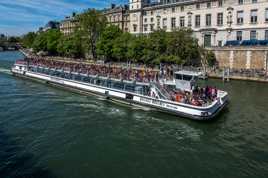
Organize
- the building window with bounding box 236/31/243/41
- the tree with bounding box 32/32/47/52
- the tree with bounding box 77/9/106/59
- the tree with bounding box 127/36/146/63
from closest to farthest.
Result: the tree with bounding box 127/36/146/63, the building window with bounding box 236/31/243/41, the tree with bounding box 77/9/106/59, the tree with bounding box 32/32/47/52

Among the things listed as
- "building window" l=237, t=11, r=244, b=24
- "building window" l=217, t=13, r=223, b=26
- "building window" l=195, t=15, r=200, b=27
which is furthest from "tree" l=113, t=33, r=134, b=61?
"building window" l=237, t=11, r=244, b=24

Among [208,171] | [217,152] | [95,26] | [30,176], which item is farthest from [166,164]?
[95,26]

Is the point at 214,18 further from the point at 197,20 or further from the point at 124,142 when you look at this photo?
the point at 124,142

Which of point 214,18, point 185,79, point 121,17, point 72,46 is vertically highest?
point 121,17

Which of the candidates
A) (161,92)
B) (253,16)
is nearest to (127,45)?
(253,16)

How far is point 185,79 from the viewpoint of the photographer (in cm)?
2919

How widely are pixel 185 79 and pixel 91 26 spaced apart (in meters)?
61.4

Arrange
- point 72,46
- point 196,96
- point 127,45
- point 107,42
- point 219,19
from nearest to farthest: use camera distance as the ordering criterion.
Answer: point 196,96
point 219,19
point 127,45
point 107,42
point 72,46

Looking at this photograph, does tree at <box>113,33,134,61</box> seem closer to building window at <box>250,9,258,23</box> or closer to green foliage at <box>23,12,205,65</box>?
green foliage at <box>23,12,205,65</box>

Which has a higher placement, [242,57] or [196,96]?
[242,57]

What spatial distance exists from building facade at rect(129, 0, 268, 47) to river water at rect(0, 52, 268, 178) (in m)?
38.8

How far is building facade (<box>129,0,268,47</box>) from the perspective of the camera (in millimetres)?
63375

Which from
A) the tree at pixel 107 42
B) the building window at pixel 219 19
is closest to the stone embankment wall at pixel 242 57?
the building window at pixel 219 19

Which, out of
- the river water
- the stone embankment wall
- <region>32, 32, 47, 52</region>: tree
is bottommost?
the river water
